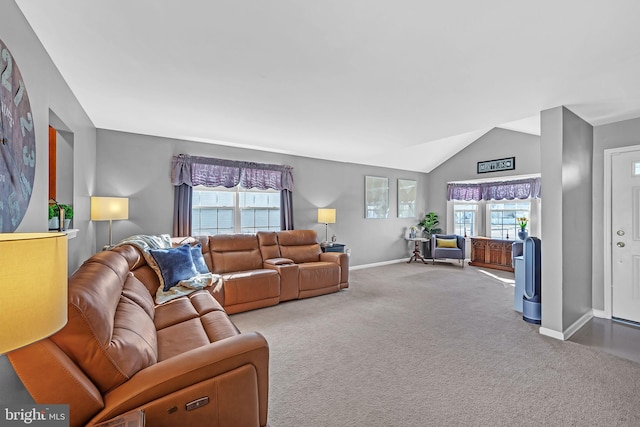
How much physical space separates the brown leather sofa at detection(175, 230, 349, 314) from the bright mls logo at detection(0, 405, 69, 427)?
8.00 feet

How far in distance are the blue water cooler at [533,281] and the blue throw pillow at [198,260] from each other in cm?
375

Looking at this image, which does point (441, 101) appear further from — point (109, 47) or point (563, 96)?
point (109, 47)

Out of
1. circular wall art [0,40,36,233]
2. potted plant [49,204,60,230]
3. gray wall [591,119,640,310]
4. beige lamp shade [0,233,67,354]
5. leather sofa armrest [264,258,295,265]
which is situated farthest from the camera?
leather sofa armrest [264,258,295,265]

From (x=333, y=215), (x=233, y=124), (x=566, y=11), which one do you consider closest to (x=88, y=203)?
(x=233, y=124)

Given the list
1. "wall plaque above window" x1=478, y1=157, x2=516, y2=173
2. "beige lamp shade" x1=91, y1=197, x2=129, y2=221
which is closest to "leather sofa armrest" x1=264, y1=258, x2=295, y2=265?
"beige lamp shade" x1=91, y1=197, x2=129, y2=221

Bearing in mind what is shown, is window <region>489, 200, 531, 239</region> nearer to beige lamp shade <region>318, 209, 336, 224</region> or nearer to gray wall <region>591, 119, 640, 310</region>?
gray wall <region>591, 119, 640, 310</region>

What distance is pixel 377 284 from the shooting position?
507 centimetres

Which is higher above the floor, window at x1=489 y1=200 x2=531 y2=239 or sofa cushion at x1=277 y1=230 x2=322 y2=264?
window at x1=489 y1=200 x2=531 y2=239

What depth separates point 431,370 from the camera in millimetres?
2301

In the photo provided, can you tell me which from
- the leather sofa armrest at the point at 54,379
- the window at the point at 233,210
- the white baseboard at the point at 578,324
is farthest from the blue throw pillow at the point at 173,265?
the white baseboard at the point at 578,324

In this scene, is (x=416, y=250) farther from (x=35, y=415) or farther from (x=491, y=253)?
(x=35, y=415)

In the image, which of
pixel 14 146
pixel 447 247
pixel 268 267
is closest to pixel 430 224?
pixel 447 247

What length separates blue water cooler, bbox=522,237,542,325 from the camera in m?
3.22

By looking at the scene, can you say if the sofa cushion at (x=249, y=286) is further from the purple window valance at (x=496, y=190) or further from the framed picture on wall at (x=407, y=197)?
the purple window valance at (x=496, y=190)
